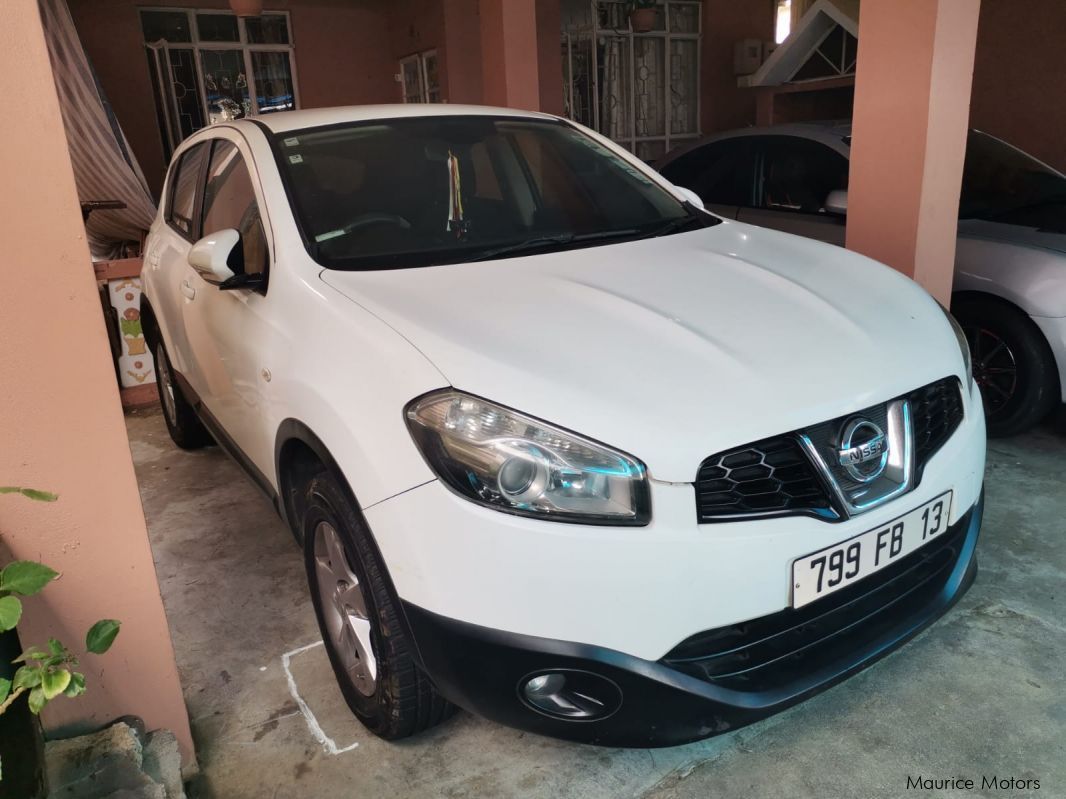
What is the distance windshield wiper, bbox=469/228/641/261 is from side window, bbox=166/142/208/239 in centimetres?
142

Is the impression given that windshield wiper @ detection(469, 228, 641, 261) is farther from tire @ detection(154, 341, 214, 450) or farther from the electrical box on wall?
the electrical box on wall

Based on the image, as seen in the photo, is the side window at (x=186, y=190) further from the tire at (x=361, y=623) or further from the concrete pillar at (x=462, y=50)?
the concrete pillar at (x=462, y=50)

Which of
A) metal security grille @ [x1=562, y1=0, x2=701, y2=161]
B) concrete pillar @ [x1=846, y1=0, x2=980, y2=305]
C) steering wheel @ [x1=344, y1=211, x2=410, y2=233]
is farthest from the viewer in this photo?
metal security grille @ [x1=562, y1=0, x2=701, y2=161]

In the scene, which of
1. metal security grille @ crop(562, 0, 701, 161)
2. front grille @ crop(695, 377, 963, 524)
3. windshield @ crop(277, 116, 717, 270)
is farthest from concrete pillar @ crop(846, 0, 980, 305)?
metal security grille @ crop(562, 0, 701, 161)

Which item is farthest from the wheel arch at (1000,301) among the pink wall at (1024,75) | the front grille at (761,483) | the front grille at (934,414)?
the pink wall at (1024,75)

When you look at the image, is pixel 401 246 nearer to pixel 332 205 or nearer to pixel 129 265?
pixel 332 205

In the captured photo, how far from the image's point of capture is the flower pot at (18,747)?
150 cm

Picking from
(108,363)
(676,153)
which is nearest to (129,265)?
(676,153)

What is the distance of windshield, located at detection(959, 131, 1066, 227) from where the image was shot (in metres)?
3.94

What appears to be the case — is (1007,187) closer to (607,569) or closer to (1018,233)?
(1018,233)

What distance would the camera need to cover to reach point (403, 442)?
165 cm

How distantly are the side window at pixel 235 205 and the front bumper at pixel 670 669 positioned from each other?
1247 millimetres

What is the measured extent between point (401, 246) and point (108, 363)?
0.88m

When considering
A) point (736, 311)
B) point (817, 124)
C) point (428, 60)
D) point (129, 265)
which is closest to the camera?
point (736, 311)
